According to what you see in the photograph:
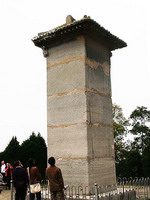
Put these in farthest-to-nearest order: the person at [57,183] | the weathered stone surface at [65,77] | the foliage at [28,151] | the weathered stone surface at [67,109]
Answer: the foliage at [28,151], the weathered stone surface at [65,77], the weathered stone surface at [67,109], the person at [57,183]

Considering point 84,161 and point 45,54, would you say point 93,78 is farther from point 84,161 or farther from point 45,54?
point 84,161

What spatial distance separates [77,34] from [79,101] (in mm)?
2375

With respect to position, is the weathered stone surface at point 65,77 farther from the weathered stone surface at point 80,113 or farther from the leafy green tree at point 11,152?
the leafy green tree at point 11,152

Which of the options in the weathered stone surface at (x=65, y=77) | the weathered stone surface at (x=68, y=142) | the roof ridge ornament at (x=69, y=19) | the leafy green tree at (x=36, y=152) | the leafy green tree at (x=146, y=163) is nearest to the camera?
the weathered stone surface at (x=68, y=142)

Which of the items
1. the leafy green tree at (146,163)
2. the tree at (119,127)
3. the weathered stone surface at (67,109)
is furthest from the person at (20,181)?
the tree at (119,127)

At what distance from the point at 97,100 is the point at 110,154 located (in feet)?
6.54

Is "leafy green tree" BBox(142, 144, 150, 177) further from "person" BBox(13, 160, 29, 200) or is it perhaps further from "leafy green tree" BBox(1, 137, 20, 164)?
"person" BBox(13, 160, 29, 200)

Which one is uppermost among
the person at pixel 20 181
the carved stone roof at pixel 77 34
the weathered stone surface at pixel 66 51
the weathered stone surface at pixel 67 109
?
the carved stone roof at pixel 77 34

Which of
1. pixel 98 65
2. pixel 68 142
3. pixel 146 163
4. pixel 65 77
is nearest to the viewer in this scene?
pixel 68 142

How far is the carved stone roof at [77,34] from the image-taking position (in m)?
8.59

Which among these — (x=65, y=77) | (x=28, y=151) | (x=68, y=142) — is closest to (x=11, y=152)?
(x=28, y=151)

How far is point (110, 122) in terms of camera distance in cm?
952

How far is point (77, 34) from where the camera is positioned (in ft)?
29.6

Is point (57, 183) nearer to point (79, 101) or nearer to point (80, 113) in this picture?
point (80, 113)
